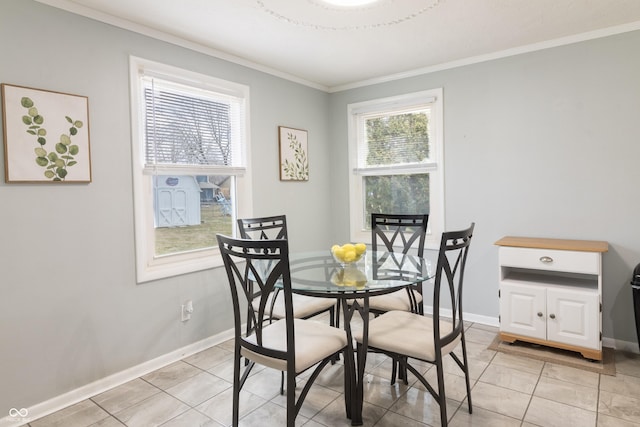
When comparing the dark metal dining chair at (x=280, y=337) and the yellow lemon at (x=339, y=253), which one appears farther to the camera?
the yellow lemon at (x=339, y=253)

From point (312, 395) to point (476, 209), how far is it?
7.22 ft

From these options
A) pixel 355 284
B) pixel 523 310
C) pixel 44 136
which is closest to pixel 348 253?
pixel 355 284

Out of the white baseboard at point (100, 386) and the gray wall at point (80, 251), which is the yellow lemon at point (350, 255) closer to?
the gray wall at point (80, 251)

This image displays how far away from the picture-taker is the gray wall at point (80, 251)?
2.10 metres

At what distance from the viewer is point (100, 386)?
244cm

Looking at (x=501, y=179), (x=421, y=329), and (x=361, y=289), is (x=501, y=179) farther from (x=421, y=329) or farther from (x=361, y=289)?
(x=361, y=289)

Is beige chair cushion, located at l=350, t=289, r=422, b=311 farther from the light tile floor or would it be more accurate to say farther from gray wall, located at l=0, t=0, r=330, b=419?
gray wall, located at l=0, t=0, r=330, b=419

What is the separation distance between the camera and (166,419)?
2139 millimetres

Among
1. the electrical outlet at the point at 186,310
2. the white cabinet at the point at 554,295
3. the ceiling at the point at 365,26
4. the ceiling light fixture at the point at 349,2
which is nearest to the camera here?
the ceiling light fixture at the point at 349,2

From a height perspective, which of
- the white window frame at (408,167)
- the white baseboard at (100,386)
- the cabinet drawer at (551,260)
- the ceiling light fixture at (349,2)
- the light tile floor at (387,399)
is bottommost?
the light tile floor at (387,399)

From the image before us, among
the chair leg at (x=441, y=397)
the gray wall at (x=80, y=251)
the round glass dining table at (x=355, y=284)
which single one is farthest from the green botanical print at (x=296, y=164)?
the chair leg at (x=441, y=397)

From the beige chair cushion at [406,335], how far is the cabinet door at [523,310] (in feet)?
3.55

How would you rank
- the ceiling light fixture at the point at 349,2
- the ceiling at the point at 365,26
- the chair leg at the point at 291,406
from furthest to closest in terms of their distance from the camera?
1. the ceiling at the point at 365,26
2. the ceiling light fixture at the point at 349,2
3. the chair leg at the point at 291,406

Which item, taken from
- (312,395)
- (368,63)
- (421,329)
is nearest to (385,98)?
(368,63)
